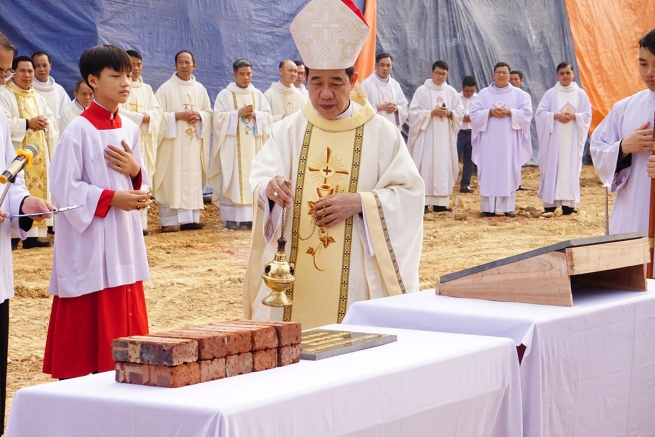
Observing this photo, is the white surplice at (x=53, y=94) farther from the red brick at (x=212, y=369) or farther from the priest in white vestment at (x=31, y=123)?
the red brick at (x=212, y=369)

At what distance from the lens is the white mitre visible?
4.07 metres

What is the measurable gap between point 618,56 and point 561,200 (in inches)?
232

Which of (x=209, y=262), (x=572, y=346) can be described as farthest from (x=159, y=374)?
(x=209, y=262)

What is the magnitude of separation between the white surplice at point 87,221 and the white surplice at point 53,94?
21.1 ft

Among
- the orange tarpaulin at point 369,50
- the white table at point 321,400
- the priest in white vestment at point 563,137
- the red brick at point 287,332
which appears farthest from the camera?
the orange tarpaulin at point 369,50

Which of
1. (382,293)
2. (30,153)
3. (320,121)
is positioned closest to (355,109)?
(320,121)

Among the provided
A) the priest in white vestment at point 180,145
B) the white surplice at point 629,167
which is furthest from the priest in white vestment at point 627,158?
the priest in white vestment at point 180,145

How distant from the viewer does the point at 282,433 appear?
2035 mm

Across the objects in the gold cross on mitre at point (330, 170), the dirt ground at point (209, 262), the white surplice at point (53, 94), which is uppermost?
the white surplice at point (53, 94)

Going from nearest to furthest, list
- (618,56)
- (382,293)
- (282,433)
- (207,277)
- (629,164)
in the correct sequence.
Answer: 1. (282,433)
2. (382,293)
3. (629,164)
4. (207,277)
5. (618,56)

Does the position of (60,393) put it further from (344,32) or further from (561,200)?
(561,200)

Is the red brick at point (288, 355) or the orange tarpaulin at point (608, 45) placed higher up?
the orange tarpaulin at point (608, 45)

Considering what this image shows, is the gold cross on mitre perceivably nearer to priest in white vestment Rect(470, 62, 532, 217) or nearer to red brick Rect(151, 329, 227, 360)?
red brick Rect(151, 329, 227, 360)

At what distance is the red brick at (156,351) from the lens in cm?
208
